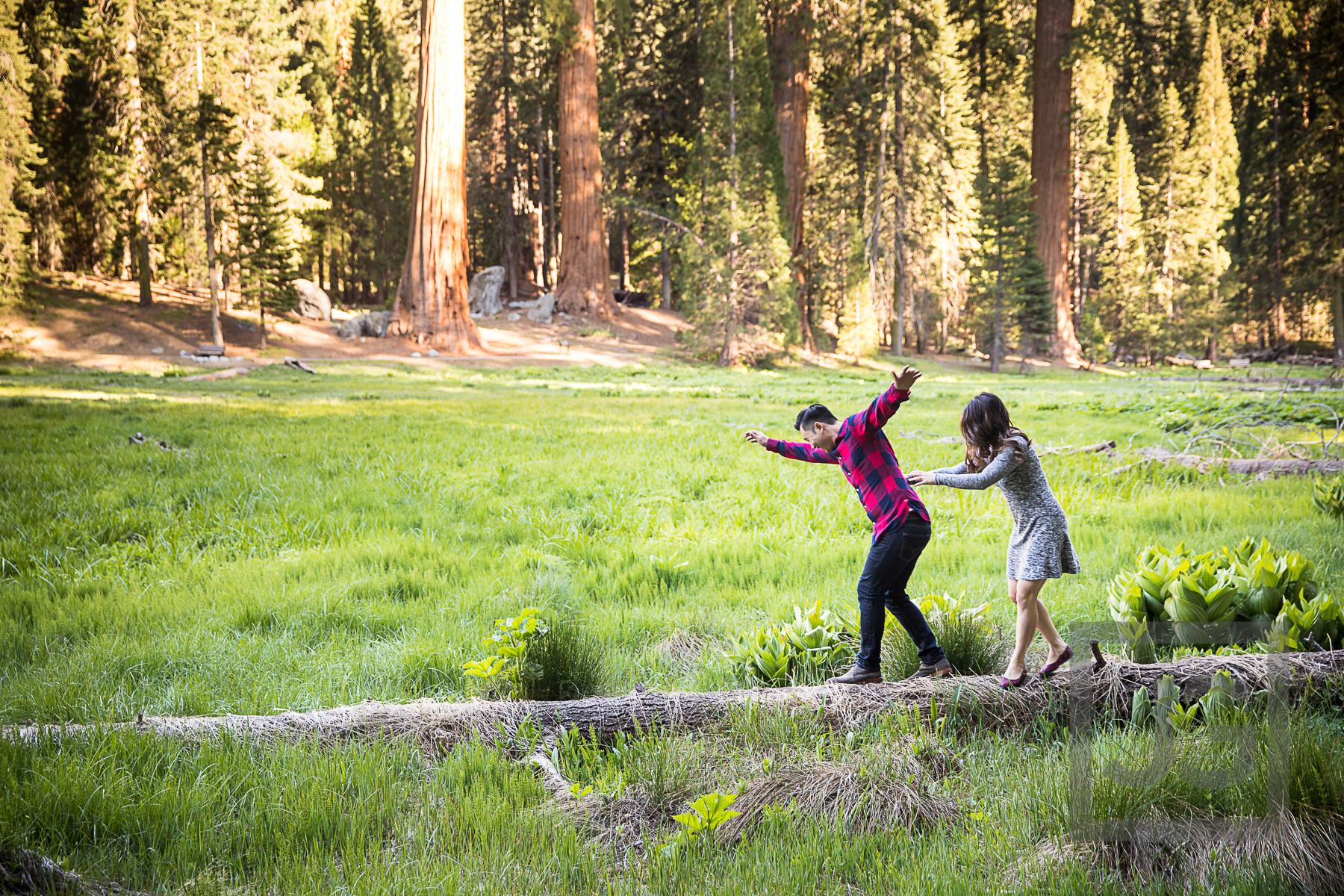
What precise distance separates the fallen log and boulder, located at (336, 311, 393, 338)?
86.6 feet

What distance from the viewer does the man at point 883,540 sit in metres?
3.12

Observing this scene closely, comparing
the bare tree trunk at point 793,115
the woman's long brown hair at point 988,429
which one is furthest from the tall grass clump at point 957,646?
the bare tree trunk at point 793,115

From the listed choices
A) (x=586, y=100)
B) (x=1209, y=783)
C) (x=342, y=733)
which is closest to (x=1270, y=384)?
(x=1209, y=783)

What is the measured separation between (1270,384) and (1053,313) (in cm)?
1397

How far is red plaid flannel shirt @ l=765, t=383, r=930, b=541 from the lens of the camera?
3.19 meters

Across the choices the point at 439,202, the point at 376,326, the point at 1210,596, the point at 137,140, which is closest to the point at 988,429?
the point at 1210,596

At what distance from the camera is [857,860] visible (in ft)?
6.75

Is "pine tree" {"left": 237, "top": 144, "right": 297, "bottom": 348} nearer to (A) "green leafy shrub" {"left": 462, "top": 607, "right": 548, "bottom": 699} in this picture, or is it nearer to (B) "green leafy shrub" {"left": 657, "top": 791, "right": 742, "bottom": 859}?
(A) "green leafy shrub" {"left": 462, "top": 607, "right": 548, "bottom": 699}

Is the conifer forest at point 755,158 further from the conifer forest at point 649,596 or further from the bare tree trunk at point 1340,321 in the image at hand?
the conifer forest at point 649,596

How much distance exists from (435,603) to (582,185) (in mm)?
27348

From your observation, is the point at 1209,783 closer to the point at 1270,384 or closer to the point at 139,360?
the point at 1270,384

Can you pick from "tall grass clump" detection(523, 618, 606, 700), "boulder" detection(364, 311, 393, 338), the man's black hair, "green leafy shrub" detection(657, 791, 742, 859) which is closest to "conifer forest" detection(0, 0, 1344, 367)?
"boulder" detection(364, 311, 393, 338)

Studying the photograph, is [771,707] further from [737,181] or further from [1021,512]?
[737,181]

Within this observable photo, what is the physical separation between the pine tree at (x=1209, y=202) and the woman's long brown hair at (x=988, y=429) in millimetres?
40129
